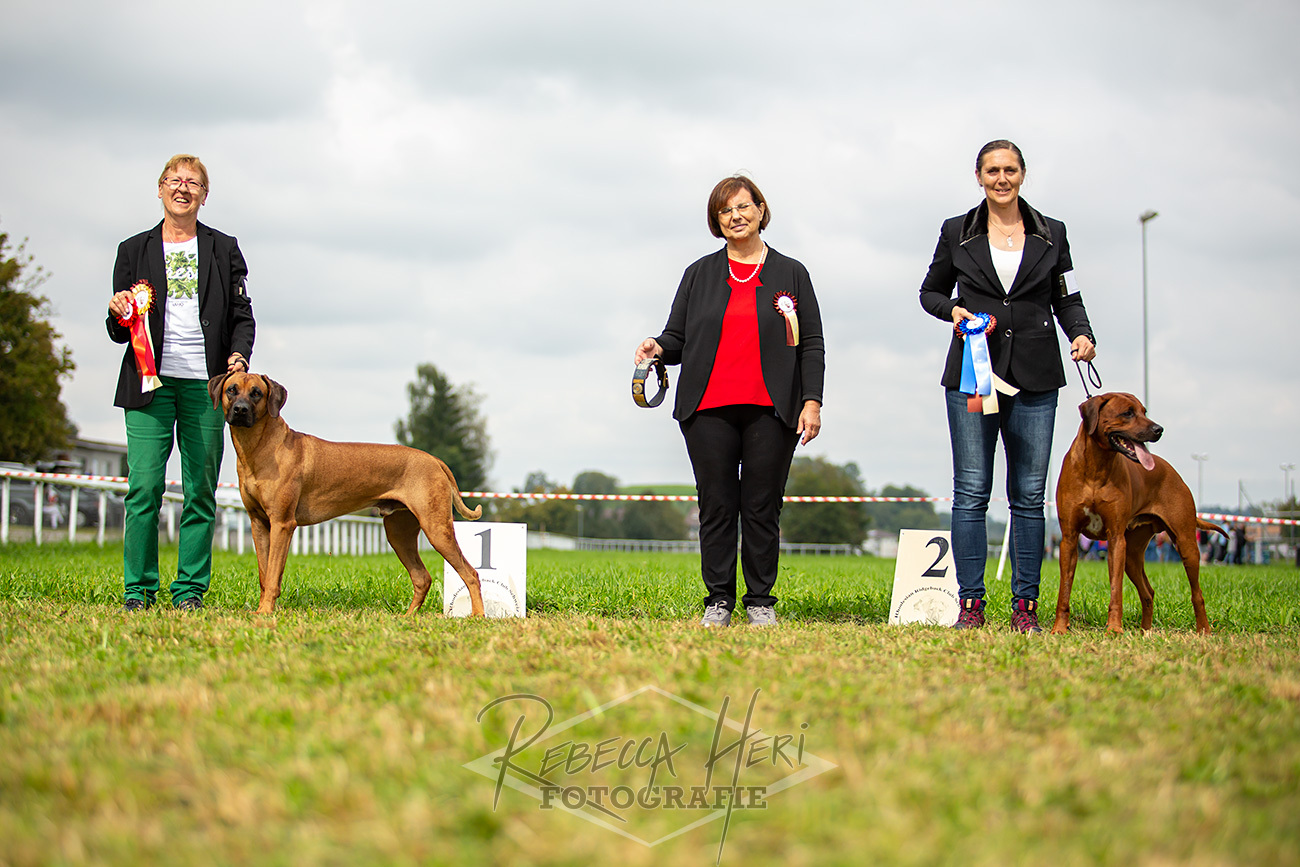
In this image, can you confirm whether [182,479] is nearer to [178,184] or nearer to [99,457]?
[178,184]

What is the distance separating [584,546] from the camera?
84.4 metres

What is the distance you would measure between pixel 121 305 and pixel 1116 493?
5.85 metres

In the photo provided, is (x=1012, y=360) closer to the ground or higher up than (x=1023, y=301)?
closer to the ground

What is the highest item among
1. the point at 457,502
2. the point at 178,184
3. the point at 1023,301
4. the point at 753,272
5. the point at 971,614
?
the point at 178,184

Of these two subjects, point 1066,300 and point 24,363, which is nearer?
point 1066,300

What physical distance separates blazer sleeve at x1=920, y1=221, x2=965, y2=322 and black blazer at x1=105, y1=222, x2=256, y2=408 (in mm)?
4242

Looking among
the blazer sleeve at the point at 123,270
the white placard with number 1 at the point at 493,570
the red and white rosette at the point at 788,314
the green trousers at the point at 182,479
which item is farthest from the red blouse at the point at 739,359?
the blazer sleeve at the point at 123,270

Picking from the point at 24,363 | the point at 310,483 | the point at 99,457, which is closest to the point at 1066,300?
the point at 310,483

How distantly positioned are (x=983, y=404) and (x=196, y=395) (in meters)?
4.72

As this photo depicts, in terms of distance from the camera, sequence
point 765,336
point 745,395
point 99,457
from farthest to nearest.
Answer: point 99,457
point 765,336
point 745,395

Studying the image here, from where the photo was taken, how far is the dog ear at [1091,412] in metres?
5.51

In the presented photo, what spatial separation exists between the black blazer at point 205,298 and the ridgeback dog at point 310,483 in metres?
0.38

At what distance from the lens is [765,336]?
554 cm

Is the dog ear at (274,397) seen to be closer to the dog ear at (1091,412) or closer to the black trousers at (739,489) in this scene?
the black trousers at (739,489)
